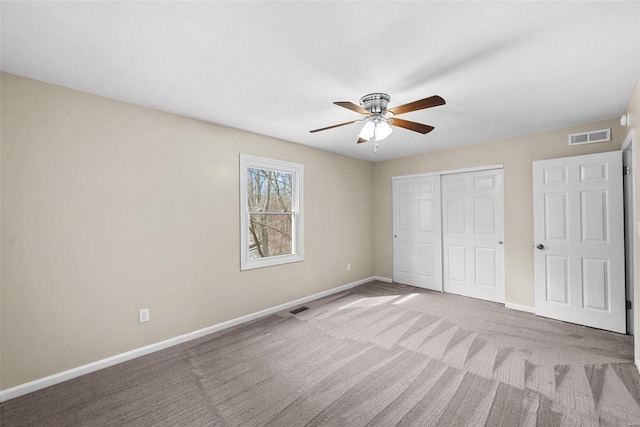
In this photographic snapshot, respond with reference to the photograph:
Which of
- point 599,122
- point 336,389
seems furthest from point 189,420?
point 599,122

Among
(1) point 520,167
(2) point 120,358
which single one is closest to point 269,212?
(2) point 120,358

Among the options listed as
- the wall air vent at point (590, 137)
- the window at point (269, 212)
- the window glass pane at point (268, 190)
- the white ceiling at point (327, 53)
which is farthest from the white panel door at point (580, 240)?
the window glass pane at point (268, 190)

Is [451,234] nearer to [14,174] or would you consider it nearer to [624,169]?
[624,169]

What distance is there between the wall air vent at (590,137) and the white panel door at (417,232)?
177 cm

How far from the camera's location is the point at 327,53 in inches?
73.6

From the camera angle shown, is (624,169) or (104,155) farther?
(624,169)

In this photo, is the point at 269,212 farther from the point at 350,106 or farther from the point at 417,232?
the point at 417,232

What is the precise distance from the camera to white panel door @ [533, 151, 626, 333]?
10.2ft

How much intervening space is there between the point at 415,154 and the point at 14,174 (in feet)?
16.7

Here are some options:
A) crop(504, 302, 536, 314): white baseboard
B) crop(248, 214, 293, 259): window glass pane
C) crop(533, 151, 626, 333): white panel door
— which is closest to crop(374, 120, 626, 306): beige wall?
crop(504, 302, 536, 314): white baseboard

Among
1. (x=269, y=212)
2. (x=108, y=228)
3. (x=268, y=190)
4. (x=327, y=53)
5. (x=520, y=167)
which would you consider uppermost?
(x=327, y=53)

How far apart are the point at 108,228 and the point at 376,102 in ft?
8.86

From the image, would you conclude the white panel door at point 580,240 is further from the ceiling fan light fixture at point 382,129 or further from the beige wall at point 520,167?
the ceiling fan light fixture at point 382,129

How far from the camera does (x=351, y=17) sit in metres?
1.54
